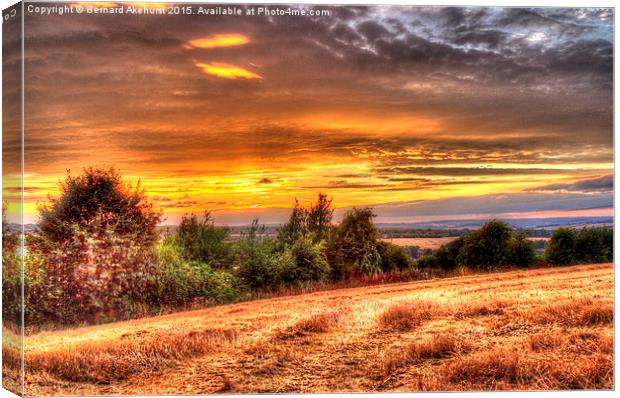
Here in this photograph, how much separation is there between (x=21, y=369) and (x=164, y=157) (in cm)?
271

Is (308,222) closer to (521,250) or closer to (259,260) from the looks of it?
(259,260)

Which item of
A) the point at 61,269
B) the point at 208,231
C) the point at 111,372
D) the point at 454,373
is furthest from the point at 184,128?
the point at 454,373

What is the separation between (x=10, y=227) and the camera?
9.34 m

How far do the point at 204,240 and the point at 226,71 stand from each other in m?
1.91

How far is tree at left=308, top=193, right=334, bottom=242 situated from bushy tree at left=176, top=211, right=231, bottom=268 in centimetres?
97

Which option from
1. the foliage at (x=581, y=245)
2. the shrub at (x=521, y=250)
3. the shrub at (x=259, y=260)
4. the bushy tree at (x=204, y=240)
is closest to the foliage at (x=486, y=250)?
the shrub at (x=521, y=250)

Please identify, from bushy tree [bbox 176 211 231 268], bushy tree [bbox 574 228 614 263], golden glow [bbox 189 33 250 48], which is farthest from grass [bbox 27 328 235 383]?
bushy tree [bbox 574 228 614 263]

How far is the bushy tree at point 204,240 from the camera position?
9.72 meters

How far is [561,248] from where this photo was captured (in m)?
10.3

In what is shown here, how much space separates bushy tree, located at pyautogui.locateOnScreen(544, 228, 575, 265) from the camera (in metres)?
10.2

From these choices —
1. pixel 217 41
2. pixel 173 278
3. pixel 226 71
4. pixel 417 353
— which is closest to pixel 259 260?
pixel 173 278

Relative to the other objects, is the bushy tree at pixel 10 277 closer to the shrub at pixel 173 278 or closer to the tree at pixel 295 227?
the shrub at pixel 173 278

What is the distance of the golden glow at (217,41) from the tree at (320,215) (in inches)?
76.9

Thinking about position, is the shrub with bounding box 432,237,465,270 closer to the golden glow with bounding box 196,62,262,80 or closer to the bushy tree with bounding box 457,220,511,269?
the bushy tree with bounding box 457,220,511,269
